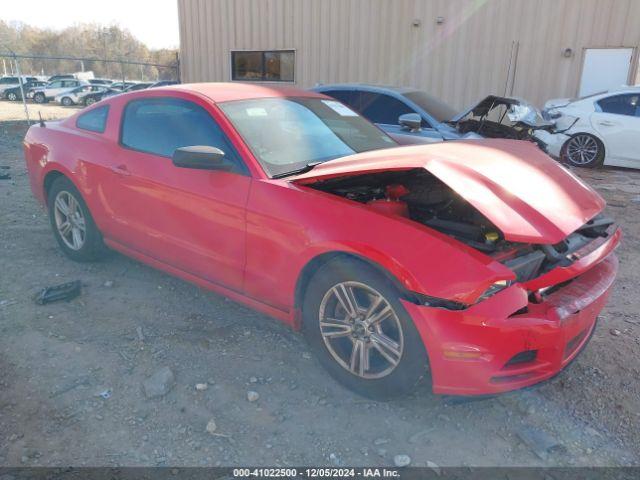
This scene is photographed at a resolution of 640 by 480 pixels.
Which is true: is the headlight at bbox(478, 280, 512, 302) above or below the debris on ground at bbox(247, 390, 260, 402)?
above

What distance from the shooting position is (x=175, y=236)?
130 inches

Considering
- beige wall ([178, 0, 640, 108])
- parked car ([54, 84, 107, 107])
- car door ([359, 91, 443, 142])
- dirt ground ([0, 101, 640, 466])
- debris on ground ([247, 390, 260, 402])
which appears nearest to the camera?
dirt ground ([0, 101, 640, 466])

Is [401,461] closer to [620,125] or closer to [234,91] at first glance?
[234,91]

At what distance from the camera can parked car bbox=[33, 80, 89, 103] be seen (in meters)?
27.1

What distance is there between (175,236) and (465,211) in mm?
1847

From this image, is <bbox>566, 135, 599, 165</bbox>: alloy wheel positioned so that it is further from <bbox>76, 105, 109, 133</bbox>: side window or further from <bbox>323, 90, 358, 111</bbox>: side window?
<bbox>76, 105, 109, 133</bbox>: side window

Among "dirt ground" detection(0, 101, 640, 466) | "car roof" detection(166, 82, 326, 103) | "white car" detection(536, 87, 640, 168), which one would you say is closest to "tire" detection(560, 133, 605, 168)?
"white car" detection(536, 87, 640, 168)

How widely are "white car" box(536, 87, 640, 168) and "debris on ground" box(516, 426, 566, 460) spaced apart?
7712 mm

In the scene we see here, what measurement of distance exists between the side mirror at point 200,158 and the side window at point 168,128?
5.3 inches

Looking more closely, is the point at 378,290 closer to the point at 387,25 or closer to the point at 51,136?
the point at 51,136

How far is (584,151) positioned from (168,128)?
8054mm

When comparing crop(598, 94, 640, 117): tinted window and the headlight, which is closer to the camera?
the headlight

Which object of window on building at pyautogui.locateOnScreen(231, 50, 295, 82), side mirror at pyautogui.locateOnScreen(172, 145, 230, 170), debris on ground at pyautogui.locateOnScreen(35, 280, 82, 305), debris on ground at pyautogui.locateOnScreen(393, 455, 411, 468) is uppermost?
window on building at pyautogui.locateOnScreen(231, 50, 295, 82)

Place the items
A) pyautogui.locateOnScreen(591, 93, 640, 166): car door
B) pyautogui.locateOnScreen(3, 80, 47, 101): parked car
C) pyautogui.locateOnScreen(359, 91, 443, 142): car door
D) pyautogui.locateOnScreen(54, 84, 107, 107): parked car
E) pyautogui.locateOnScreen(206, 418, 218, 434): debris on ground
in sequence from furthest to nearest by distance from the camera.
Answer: pyautogui.locateOnScreen(3, 80, 47, 101): parked car < pyautogui.locateOnScreen(54, 84, 107, 107): parked car < pyautogui.locateOnScreen(591, 93, 640, 166): car door < pyautogui.locateOnScreen(359, 91, 443, 142): car door < pyautogui.locateOnScreen(206, 418, 218, 434): debris on ground
